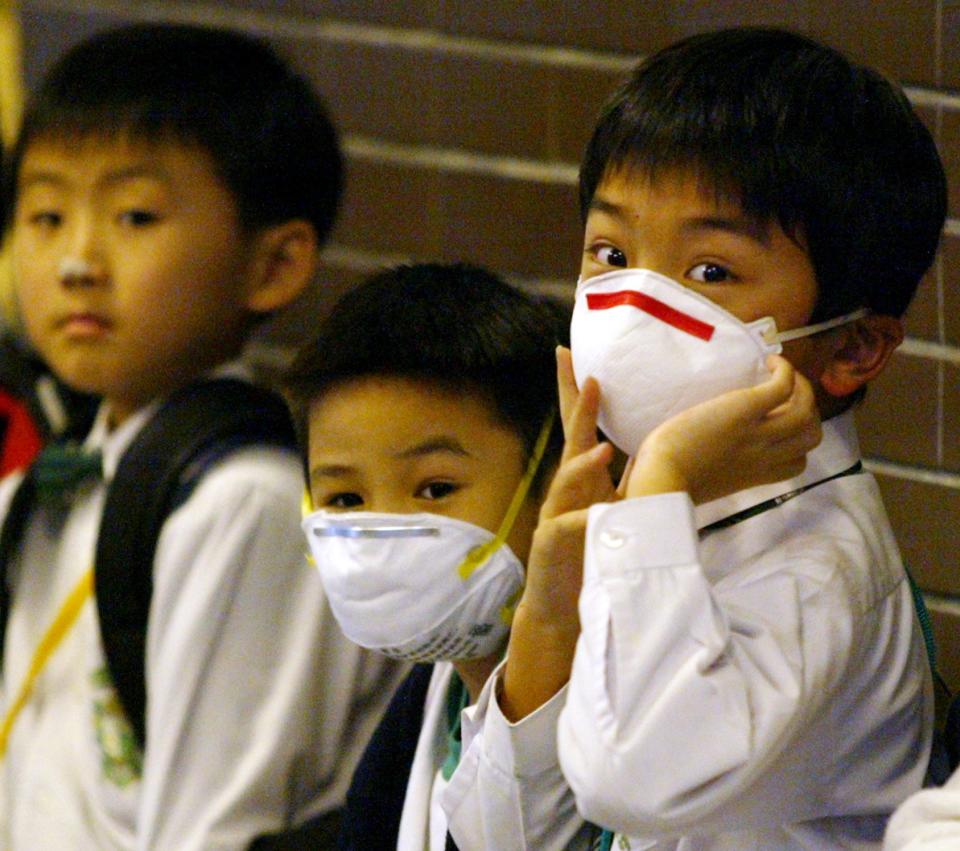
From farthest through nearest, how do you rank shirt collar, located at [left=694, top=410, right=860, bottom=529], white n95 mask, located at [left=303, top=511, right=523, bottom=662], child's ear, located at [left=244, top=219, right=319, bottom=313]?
child's ear, located at [left=244, top=219, right=319, bottom=313], white n95 mask, located at [left=303, top=511, right=523, bottom=662], shirt collar, located at [left=694, top=410, right=860, bottom=529]

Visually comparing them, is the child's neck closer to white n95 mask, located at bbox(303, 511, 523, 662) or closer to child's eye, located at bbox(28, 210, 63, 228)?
white n95 mask, located at bbox(303, 511, 523, 662)

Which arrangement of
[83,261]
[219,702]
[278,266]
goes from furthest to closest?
[278,266], [83,261], [219,702]

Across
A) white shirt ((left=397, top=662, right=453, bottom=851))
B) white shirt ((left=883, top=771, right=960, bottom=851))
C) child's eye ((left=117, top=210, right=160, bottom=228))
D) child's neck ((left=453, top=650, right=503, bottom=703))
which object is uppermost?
child's eye ((left=117, top=210, right=160, bottom=228))

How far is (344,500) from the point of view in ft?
6.04

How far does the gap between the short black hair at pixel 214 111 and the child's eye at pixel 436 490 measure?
862 millimetres

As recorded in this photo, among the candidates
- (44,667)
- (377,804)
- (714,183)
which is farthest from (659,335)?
(44,667)

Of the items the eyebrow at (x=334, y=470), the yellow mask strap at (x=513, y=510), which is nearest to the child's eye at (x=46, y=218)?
the eyebrow at (x=334, y=470)

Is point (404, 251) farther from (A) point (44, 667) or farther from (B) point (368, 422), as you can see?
(B) point (368, 422)

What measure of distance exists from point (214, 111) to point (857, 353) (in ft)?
3.99

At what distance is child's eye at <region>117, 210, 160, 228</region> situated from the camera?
8.16 feet

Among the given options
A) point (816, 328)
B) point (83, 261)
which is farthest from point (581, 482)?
point (83, 261)

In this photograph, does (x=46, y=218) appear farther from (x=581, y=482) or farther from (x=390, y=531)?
(x=581, y=482)

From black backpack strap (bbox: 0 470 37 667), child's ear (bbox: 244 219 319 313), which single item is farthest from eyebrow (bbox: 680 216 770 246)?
black backpack strap (bbox: 0 470 37 667)

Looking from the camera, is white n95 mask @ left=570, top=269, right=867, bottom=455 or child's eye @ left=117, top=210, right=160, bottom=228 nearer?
white n95 mask @ left=570, top=269, right=867, bottom=455
